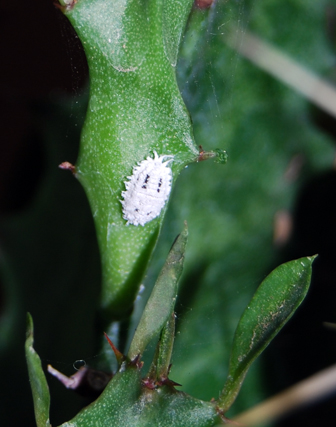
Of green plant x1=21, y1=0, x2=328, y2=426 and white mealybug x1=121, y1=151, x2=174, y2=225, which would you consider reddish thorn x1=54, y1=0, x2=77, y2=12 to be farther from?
white mealybug x1=121, y1=151, x2=174, y2=225

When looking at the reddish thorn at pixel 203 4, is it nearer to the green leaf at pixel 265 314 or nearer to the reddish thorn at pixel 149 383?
the green leaf at pixel 265 314

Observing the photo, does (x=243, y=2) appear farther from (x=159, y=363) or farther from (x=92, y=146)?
(x=159, y=363)

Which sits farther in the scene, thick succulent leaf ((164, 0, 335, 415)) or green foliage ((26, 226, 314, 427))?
thick succulent leaf ((164, 0, 335, 415))

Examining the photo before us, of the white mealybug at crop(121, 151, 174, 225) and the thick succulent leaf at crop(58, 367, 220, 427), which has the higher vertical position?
the white mealybug at crop(121, 151, 174, 225)

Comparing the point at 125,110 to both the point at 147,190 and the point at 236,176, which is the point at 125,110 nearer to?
the point at 147,190

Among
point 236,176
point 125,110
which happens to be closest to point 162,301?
point 125,110

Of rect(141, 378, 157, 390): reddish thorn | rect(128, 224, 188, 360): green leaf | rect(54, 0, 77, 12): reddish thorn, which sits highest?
rect(54, 0, 77, 12): reddish thorn

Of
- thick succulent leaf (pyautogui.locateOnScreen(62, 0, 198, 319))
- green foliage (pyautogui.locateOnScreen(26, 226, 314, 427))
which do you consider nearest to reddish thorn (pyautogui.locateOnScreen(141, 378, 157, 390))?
green foliage (pyautogui.locateOnScreen(26, 226, 314, 427))

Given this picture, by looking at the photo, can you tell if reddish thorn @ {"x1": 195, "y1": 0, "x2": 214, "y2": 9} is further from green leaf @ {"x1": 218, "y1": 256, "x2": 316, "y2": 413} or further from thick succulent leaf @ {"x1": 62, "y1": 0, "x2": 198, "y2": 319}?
green leaf @ {"x1": 218, "y1": 256, "x2": 316, "y2": 413}
